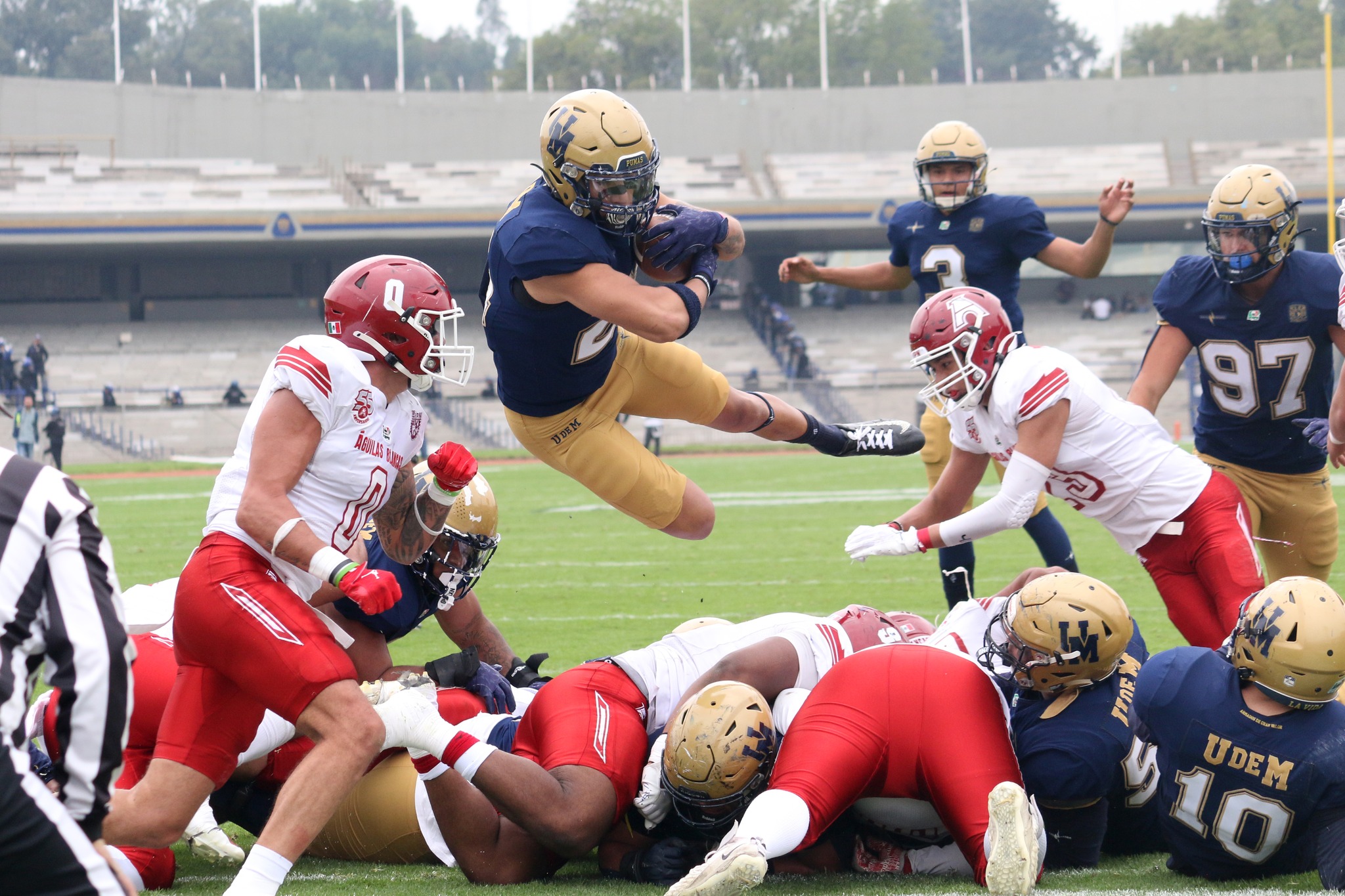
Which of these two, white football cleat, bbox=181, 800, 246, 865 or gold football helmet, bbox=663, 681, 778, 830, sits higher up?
gold football helmet, bbox=663, 681, 778, 830

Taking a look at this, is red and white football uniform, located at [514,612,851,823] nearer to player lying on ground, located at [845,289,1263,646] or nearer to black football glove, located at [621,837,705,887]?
black football glove, located at [621,837,705,887]

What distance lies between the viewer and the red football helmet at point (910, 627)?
14.2ft

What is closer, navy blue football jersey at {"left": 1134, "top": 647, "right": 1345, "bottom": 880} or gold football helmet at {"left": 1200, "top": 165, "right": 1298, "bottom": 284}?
navy blue football jersey at {"left": 1134, "top": 647, "right": 1345, "bottom": 880}

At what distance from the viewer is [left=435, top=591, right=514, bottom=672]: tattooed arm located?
495cm

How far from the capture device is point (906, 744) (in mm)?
3297

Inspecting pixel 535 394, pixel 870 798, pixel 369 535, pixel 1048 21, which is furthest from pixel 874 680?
pixel 1048 21

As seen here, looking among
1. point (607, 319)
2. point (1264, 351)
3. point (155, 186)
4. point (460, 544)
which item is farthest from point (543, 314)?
point (155, 186)

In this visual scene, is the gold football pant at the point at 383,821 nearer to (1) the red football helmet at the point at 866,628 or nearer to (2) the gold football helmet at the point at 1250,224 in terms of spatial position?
(1) the red football helmet at the point at 866,628

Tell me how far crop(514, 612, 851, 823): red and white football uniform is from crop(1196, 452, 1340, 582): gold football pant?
2.04 m

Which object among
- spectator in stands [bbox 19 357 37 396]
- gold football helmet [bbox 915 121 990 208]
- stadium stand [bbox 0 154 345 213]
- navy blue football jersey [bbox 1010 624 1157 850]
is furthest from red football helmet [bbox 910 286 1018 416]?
stadium stand [bbox 0 154 345 213]

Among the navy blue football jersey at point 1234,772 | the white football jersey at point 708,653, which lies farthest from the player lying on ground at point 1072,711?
the white football jersey at point 708,653

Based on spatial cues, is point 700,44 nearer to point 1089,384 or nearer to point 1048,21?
point 1048,21

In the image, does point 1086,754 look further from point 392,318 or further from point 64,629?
point 64,629

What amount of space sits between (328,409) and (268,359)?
27.2 m
